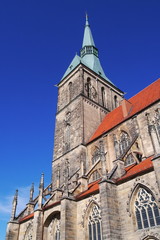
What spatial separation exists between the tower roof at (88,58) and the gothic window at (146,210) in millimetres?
19675

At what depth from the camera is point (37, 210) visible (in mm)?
16188

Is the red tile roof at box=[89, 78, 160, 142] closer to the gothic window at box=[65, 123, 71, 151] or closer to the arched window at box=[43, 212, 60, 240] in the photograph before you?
the gothic window at box=[65, 123, 71, 151]

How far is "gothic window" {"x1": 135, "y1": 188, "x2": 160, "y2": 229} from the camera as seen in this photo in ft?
34.1

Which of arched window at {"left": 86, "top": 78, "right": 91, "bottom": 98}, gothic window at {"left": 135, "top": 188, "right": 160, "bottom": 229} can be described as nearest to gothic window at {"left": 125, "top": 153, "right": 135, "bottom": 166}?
gothic window at {"left": 135, "top": 188, "right": 160, "bottom": 229}

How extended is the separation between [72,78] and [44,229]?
17.1m

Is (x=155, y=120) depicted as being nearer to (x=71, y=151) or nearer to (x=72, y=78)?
(x=71, y=151)

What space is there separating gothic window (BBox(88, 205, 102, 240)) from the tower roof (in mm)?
18572

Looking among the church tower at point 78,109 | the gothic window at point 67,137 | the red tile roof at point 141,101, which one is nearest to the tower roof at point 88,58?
the church tower at point 78,109

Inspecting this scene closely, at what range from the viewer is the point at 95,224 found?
506 inches

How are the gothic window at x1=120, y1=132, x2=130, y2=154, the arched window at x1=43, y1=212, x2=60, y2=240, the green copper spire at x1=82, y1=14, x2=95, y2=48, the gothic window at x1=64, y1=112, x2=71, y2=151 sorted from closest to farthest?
the arched window at x1=43, y1=212, x2=60, y2=240
the gothic window at x1=120, y1=132, x2=130, y2=154
the gothic window at x1=64, y1=112, x2=71, y2=151
the green copper spire at x1=82, y1=14, x2=95, y2=48

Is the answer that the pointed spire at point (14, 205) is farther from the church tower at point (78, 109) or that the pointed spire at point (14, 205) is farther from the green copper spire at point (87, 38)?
the green copper spire at point (87, 38)

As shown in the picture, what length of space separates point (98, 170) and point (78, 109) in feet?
25.9

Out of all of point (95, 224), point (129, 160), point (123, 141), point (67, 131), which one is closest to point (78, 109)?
point (67, 131)

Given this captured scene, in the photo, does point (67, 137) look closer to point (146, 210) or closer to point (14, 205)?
point (14, 205)
